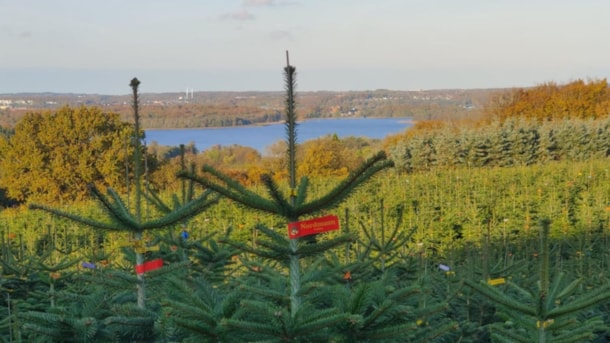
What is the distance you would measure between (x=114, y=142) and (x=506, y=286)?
2772cm

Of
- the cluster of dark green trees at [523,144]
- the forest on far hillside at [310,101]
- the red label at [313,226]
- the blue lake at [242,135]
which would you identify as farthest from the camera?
the cluster of dark green trees at [523,144]

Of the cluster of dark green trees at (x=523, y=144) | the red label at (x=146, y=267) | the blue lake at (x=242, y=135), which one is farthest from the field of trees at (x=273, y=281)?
the cluster of dark green trees at (x=523, y=144)

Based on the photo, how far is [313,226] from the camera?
248 centimetres

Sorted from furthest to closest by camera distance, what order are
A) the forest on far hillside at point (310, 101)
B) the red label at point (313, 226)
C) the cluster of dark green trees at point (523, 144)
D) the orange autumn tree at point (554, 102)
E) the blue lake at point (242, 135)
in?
the orange autumn tree at point (554, 102)
the cluster of dark green trees at point (523, 144)
the forest on far hillside at point (310, 101)
the blue lake at point (242, 135)
the red label at point (313, 226)

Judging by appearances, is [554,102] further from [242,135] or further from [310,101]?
[242,135]

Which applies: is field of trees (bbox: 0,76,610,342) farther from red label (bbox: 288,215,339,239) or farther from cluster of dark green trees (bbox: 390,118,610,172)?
cluster of dark green trees (bbox: 390,118,610,172)

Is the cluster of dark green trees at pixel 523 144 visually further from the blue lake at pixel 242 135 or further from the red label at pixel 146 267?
the red label at pixel 146 267

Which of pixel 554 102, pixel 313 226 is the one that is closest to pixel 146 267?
pixel 313 226

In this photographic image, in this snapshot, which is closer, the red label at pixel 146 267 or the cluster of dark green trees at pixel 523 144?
the red label at pixel 146 267

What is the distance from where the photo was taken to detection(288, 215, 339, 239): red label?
247 centimetres

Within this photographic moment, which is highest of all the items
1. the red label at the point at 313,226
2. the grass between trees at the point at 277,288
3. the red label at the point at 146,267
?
the red label at the point at 313,226

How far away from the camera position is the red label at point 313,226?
2.47m

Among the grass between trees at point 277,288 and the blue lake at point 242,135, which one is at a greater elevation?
the grass between trees at point 277,288

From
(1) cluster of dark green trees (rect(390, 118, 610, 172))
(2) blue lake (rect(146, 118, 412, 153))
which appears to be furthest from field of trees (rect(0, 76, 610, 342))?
(1) cluster of dark green trees (rect(390, 118, 610, 172))
